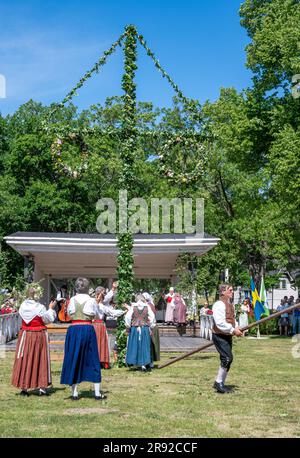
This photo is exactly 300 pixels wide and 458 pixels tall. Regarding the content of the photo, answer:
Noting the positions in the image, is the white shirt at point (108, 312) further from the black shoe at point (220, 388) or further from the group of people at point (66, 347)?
the black shoe at point (220, 388)

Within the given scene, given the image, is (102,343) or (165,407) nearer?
(165,407)

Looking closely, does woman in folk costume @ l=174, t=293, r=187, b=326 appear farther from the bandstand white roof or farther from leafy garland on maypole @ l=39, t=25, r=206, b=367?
leafy garland on maypole @ l=39, t=25, r=206, b=367

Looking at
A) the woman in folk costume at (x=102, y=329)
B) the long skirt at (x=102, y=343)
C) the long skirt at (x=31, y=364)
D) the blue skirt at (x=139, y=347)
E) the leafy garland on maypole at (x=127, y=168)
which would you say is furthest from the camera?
the leafy garland on maypole at (x=127, y=168)

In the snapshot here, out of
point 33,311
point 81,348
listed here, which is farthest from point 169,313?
point 81,348

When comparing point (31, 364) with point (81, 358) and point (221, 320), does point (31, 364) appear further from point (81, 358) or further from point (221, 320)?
point (221, 320)

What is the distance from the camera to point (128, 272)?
47.2 ft

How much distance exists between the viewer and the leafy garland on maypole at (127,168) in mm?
14391

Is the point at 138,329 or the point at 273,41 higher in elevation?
the point at 273,41

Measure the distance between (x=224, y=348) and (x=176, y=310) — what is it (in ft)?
49.4

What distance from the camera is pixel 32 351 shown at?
416 inches

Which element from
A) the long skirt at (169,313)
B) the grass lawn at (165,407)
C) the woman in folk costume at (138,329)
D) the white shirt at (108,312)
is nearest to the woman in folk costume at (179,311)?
the long skirt at (169,313)

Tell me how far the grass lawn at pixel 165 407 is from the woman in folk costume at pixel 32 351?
0.26 m

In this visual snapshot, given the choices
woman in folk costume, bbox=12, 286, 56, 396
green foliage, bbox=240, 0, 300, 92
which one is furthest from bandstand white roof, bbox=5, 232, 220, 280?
woman in folk costume, bbox=12, 286, 56, 396
